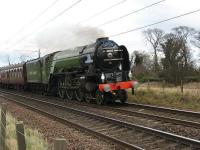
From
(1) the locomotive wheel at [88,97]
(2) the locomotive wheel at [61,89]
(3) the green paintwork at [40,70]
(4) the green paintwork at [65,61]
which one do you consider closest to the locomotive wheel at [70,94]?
(2) the locomotive wheel at [61,89]

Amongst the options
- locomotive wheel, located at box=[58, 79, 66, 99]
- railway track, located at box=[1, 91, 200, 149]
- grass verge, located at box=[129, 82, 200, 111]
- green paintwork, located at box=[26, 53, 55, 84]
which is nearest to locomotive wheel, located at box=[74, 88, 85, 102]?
locomotive wheel, located at box=[58, 79, 66, 99]

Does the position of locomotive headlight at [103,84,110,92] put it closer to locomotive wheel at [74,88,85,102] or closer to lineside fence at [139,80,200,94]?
locomotive wheel at [74,88,85,102]

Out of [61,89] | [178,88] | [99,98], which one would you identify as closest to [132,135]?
[99,98]

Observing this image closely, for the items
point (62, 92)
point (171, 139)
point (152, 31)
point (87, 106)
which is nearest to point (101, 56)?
point (87, 106)

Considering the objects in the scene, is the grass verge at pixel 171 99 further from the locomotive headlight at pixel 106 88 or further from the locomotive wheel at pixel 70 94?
the locomotive wheel at pixel 70 94

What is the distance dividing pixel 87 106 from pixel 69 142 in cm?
903

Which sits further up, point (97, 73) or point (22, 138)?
point (97, 73)

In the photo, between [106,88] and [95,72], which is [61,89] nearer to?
[95,72]

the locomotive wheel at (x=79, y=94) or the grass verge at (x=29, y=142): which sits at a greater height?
the locomotive wheel at (x=79, y=94)

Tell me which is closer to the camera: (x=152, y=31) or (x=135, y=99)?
(x=135, y=99)

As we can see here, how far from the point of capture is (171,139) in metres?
8.88

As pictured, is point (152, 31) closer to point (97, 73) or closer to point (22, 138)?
point (97, 73)

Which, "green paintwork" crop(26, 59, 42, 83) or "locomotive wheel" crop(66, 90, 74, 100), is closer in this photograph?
"locomotive wheel" crop(66, 90, 74, 100)

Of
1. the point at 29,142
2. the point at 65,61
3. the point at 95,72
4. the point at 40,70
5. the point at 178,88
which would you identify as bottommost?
the point at 29,142
